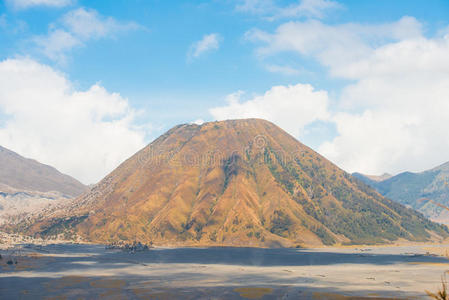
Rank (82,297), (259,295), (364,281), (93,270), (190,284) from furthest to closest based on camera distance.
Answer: (93,270)
(364,281)
(190,284)
(259,295)
(82,297)

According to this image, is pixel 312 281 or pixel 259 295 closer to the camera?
pixel 259 295

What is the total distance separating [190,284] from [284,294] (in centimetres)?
3573

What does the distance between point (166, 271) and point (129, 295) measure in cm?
6943

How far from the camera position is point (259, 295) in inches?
4727

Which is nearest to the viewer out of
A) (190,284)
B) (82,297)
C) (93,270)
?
(82,297)

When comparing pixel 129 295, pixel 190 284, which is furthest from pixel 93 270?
pixel 129 295

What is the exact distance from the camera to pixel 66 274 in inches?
6437

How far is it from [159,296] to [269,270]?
91.8m

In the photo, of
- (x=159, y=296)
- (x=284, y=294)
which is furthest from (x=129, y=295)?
(x=284, y=294)

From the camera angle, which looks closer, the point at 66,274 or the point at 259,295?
the point at 259,295

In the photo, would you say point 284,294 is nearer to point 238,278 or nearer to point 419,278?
point 238,278

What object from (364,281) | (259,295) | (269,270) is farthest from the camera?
(269,270)

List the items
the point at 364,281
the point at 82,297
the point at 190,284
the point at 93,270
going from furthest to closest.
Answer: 1. the point at 93,270
2. the point at 364,281
3. the point at 190,284
4. the point at 82,297

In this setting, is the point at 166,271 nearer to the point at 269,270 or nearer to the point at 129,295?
the point at 269,270
